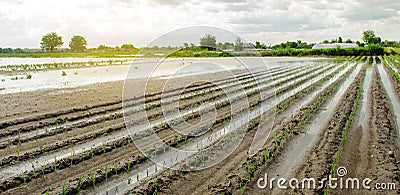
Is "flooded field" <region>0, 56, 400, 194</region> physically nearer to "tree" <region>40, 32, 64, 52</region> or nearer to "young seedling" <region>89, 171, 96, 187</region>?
"young seedling" <region>89, 171, 96, 187</region>

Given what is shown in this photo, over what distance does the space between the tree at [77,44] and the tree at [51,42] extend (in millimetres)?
5287

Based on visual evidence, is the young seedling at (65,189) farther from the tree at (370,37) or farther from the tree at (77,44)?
the tree at (370,37)

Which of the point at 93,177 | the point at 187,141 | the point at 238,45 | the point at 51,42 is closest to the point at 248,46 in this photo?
the point at 238,45

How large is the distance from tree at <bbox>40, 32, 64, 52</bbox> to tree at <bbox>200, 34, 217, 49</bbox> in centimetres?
7116

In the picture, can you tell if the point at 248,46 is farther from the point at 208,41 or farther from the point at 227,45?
the point at 208,41

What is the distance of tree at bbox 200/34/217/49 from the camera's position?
5.07 m

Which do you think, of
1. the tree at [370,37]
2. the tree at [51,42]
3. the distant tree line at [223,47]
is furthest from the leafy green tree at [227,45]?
the tree at [370,37]

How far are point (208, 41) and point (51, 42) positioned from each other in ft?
234

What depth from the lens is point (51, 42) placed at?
69.1 m

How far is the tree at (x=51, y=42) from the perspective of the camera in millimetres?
69000

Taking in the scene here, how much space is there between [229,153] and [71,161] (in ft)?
8.59

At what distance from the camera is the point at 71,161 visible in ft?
17.5

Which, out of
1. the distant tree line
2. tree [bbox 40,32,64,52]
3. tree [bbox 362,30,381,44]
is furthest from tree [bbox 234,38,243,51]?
tree [bbox 362,30,381,44]

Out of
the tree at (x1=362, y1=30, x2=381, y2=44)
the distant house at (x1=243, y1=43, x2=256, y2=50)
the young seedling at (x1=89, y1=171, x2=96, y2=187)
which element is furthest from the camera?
the tree at (x1=362, y1=30, x2=381, y2=44)
